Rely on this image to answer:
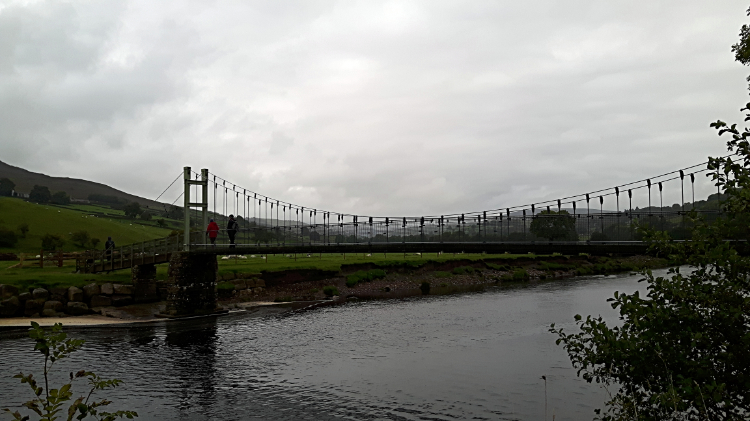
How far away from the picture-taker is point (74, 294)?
2827cm

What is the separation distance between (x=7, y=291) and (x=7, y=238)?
38933mm

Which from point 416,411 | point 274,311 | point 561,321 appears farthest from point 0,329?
point 561,321

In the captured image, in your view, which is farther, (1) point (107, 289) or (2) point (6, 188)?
(2) point (6, 188)

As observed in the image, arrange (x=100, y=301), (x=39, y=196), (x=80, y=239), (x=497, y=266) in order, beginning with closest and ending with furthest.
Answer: (x=100, y=301) < (x=497, y=266) < (x=80, y=239) < (x=39, y=196)

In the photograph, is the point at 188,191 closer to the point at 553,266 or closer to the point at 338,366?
the point at 338,366

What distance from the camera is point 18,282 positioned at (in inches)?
1104

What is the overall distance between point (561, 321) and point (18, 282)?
2846cm

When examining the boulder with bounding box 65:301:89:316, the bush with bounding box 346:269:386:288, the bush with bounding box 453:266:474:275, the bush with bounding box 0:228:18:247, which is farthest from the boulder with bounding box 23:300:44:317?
the bush with bounding box 0:228:18:247

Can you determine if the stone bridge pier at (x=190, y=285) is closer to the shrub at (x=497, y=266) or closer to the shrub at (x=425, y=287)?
the shrub at (x=425, y=287)

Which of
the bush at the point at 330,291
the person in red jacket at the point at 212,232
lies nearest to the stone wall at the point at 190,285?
the person in red jacket at the point at 212,232

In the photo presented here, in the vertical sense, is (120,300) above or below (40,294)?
below

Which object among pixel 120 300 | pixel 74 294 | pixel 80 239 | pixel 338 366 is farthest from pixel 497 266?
pixel 80 239

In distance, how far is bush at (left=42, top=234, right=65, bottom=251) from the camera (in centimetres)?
5250

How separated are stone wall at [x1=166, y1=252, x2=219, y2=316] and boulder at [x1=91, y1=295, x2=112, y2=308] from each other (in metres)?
4.23
